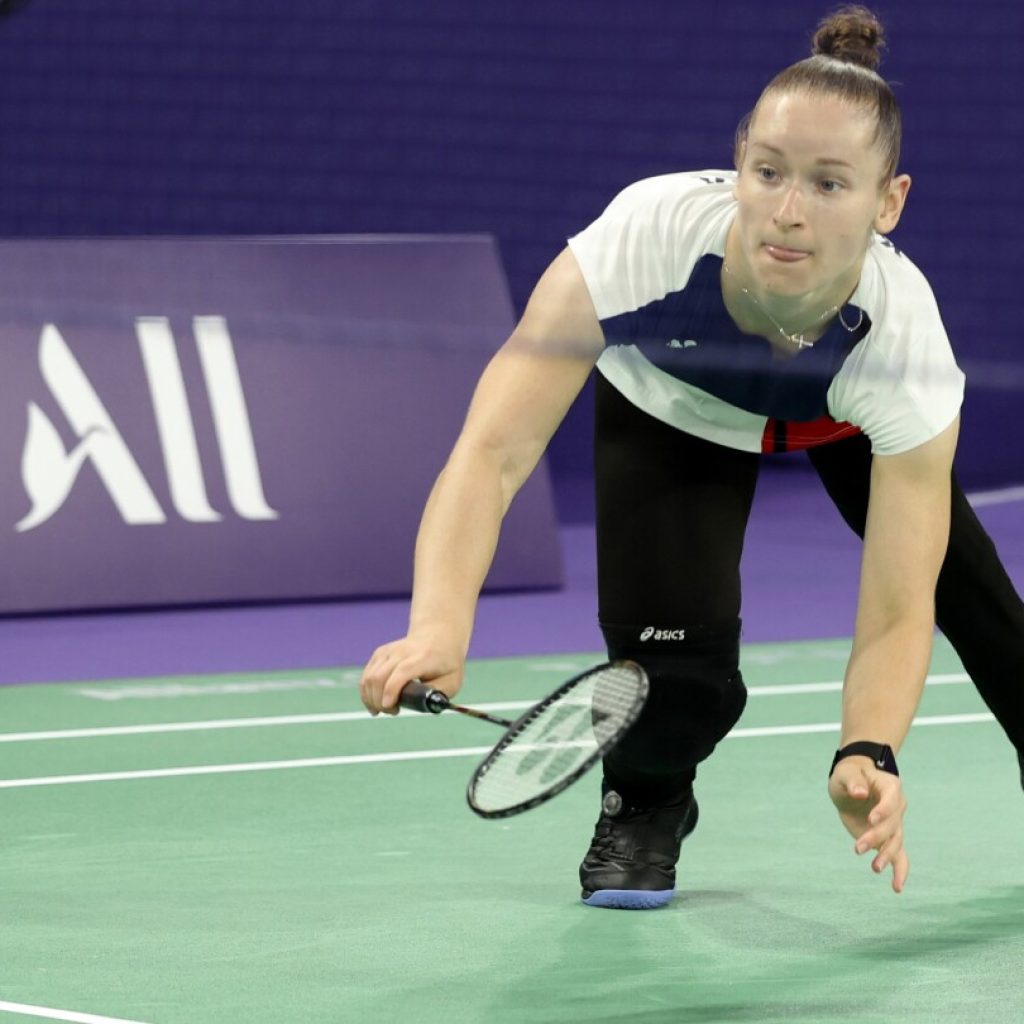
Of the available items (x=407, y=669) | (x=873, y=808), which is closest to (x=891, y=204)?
(x=873, y=808)

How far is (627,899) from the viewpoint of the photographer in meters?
4.36

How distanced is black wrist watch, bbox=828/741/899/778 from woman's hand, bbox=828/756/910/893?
2 centimetres

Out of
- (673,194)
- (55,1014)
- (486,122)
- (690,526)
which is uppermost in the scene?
(673,194)

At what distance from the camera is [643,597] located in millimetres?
4238

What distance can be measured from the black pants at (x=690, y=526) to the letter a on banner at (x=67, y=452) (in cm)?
352

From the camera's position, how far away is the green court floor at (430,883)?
378 cm

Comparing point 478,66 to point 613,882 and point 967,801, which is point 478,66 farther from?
point 613,882

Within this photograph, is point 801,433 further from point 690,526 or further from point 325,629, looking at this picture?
point 325,629

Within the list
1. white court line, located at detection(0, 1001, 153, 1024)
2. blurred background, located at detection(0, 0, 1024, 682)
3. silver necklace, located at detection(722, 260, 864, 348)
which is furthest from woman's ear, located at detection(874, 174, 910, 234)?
blurred background, located at detection(0, 0, 1024, 682)

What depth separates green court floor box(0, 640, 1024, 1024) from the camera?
3.78m

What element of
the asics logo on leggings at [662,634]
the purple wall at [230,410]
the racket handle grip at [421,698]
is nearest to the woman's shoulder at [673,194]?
the asics logo on leggings at [662,634]

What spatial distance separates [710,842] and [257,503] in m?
3.13

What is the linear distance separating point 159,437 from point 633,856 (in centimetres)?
356

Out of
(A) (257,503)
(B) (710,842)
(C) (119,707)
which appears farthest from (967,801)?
(A) (257,503)
